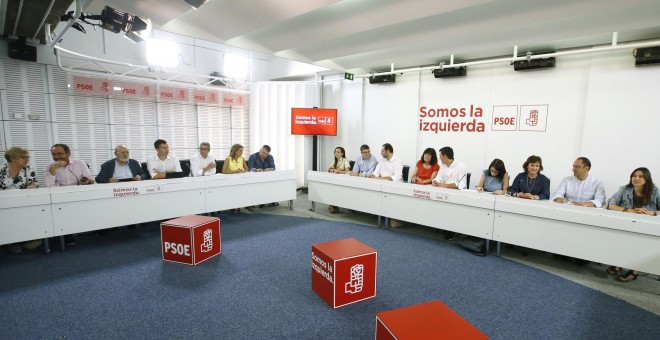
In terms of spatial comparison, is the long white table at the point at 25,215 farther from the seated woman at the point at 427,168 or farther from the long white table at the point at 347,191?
the seated woman at the point at 427,168

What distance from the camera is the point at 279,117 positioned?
744 cm

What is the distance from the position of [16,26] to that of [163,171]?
2690mm

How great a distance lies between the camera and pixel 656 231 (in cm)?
275

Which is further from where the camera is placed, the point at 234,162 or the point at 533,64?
the point at 234,162

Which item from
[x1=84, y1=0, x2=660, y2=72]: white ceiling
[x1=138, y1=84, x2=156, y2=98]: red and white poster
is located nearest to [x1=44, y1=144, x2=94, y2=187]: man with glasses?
[x1=84, y1=0, x2=660, y2=72]: white ceiling

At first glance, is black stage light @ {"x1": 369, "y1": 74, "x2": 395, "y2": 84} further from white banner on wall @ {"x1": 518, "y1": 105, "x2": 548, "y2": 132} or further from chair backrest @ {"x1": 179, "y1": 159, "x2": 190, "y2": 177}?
chair backrest @ {"x1": 179, "y1": 159, "x2": 190, "y2": 177}

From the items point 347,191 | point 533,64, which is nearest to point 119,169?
point 347,191

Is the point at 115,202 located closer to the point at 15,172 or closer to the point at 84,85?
the point at 15,172

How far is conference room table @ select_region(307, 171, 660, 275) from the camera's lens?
287 cm

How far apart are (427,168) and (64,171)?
5.21m

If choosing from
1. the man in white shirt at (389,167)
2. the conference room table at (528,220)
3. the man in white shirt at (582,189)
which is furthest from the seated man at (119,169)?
the man in white shirt at (582,189)

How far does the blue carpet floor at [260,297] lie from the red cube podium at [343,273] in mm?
85

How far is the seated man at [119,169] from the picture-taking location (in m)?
4.37

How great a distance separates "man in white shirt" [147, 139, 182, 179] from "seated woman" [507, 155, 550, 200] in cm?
514
